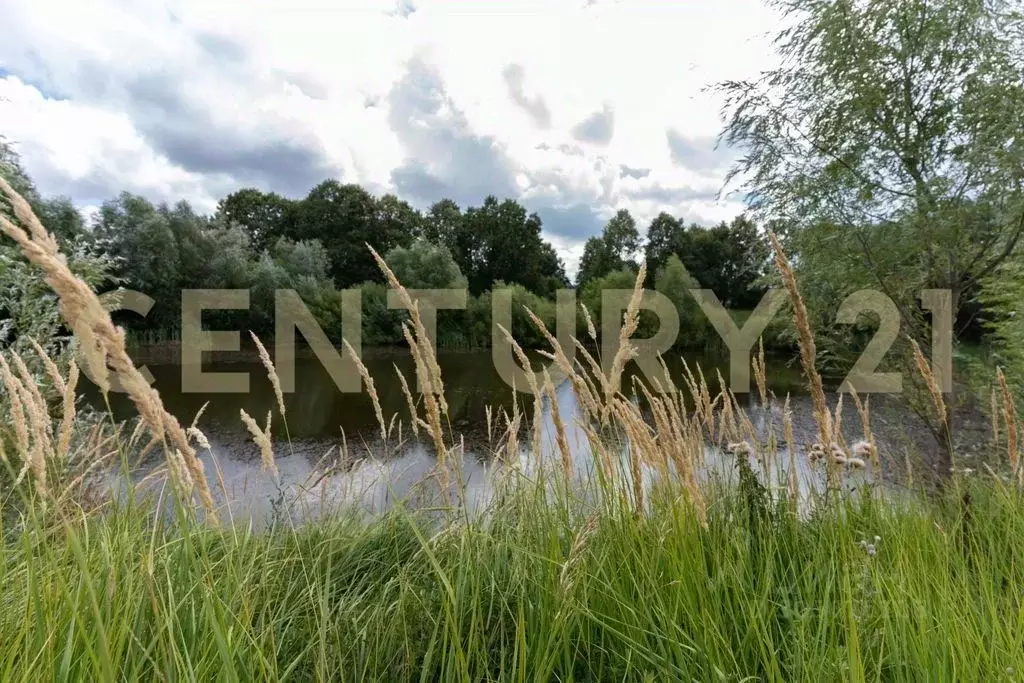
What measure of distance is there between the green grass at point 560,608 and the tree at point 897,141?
4.04 m

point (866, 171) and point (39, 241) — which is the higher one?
point (866, 171)

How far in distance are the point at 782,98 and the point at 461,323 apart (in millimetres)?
19444

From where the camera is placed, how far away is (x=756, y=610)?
1315 mm

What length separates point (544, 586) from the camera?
131cm

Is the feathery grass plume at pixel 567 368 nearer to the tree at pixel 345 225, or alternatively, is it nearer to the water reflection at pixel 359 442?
the water reflection at pixel 359 442

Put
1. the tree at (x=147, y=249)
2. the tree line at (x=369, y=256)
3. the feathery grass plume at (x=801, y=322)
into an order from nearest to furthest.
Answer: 1. the feathery grass plume at (x=801, y=322)
2. the tree line at (x=369, y=256)
3. the tree at (x=147, y=249)

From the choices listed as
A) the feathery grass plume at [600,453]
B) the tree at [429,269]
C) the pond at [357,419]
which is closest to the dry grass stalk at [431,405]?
the pond at [357,419]

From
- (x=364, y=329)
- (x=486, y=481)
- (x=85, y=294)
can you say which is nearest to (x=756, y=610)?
(x=486, y=481)

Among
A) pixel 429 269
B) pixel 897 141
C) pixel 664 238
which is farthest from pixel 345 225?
pixel 897 141

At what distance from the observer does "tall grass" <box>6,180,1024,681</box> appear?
38.2 inches

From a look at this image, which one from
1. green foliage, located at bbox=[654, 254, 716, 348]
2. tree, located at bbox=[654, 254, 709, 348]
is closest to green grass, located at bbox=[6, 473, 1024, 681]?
tree, located at bbox=[654, 254, 709, 348]

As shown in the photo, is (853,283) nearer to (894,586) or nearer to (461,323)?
(894,586)

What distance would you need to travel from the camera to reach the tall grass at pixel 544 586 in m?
0.97

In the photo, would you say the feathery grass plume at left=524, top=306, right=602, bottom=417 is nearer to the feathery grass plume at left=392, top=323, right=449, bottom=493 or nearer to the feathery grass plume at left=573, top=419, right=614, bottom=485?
the feathery grass plume at left=573, top=419, right=614, bottom=485
